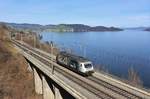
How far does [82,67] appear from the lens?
41.9 metres

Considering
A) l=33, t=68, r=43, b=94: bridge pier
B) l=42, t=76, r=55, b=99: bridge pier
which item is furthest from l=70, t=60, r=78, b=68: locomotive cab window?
l=33, t=68, r=43, b=94: bridge pier

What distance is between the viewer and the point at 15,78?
75688 mm

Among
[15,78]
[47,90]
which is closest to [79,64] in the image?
[47,90]

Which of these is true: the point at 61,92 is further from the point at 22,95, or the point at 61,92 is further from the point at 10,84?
the point at 10,84

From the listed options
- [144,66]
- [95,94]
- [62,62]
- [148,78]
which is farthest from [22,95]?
[144,66]

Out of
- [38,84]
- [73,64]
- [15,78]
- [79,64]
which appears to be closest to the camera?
[79,64]

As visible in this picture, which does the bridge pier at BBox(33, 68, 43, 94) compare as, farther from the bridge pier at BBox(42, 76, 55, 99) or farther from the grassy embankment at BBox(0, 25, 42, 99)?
the bridge pier at BBox(42, 76, 55, 99)

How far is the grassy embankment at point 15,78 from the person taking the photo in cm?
6488

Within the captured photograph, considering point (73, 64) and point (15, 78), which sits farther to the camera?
point (15, 78)

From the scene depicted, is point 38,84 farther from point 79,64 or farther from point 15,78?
point 79,64

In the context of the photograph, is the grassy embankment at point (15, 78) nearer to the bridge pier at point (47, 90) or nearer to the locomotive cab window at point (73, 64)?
the bridge pier at point (47, 90)

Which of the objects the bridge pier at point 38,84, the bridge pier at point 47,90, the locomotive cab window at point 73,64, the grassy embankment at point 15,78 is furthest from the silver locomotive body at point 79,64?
the grassy embankment at point 15,78

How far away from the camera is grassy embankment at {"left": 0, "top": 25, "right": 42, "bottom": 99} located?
64.9 metres

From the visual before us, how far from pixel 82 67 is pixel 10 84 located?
3547cm
